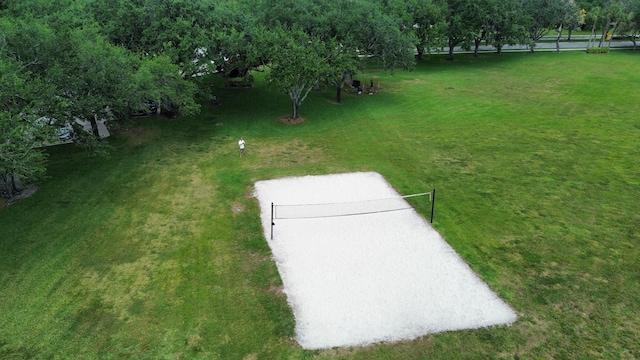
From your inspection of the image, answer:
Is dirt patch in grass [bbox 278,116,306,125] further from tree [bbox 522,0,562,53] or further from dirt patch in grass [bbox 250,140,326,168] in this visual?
tree [bbox 522,0,562,53]

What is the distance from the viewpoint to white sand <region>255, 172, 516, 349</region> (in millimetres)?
17031

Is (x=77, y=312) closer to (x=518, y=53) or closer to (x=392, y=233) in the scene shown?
(x=392, y=233)

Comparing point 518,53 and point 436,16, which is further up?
point 436,16

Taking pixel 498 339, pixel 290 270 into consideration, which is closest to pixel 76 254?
pixel 290 270

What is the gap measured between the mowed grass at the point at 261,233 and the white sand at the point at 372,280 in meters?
0.65

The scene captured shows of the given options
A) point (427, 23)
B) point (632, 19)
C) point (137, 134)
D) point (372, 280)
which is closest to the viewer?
point (372, 280)

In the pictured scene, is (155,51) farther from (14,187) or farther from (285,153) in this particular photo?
(14,187)

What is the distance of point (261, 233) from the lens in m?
23.1

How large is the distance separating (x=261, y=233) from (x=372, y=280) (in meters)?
6.64

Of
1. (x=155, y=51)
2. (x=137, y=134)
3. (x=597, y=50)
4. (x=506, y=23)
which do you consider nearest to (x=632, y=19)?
(x=597, y=50)

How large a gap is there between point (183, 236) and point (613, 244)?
A: 21.6 meters

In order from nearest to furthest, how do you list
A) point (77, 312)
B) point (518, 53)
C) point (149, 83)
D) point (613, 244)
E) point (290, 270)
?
point (77, 312)
point (290, 270)
point (613, 244)
point (149, 83)
point (518, 53)

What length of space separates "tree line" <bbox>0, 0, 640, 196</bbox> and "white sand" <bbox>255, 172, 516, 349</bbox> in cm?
1297

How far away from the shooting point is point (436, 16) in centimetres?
6084
